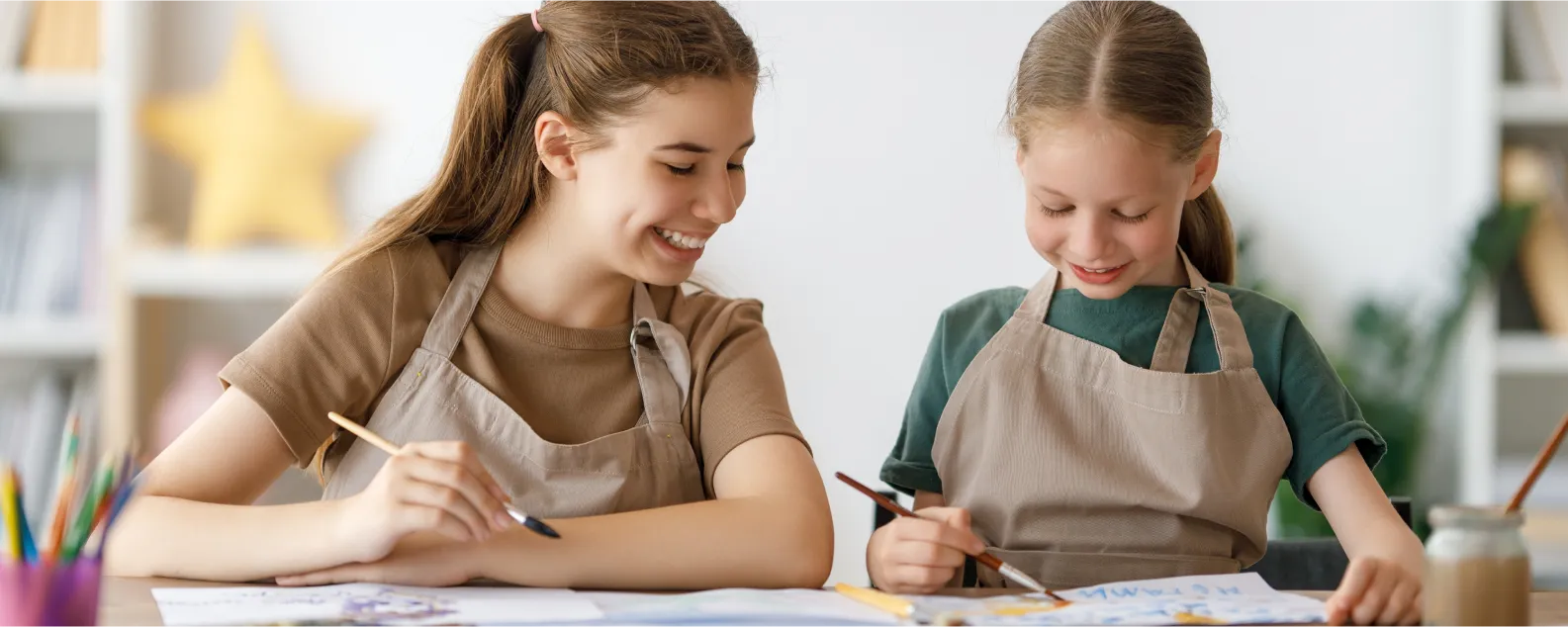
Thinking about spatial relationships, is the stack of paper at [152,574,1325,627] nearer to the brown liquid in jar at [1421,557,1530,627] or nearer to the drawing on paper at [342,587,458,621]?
the drawing on paper at [342,587,458,621]

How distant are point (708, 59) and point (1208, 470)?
0.61 metres

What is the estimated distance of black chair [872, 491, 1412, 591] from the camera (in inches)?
56.6

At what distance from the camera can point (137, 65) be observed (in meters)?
2.82

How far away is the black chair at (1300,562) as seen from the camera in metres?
1.44

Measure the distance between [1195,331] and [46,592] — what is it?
41.2 inches

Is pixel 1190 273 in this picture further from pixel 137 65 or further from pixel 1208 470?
pixel 137 65

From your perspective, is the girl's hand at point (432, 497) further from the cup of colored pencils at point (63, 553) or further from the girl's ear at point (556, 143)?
the girl's ear at point (556, 143)

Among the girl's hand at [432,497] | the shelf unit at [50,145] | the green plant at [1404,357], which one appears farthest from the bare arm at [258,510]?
the green plant at [1404,357]

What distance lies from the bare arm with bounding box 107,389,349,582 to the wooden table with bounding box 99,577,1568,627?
19 mm

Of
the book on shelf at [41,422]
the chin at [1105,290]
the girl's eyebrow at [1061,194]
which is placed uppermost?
the girl's eyebrow at [1061,194]

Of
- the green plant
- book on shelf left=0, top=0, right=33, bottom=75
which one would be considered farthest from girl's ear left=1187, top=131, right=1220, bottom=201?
book on shelf left=0, top=0, right=33, bottom=75

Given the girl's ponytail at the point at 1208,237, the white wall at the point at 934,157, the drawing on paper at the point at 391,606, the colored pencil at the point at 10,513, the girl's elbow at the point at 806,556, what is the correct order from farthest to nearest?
the white wall at the point at 934,157 < the girl's ponytail at the point at 1208,237 < the girl's elbow at the point at 806,556 < the drawing on paper at the point at 391,606 < the colored pencil at the point at 10,513

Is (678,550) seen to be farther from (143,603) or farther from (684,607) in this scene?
(143,603)

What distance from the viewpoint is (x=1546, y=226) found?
9.50 feet
